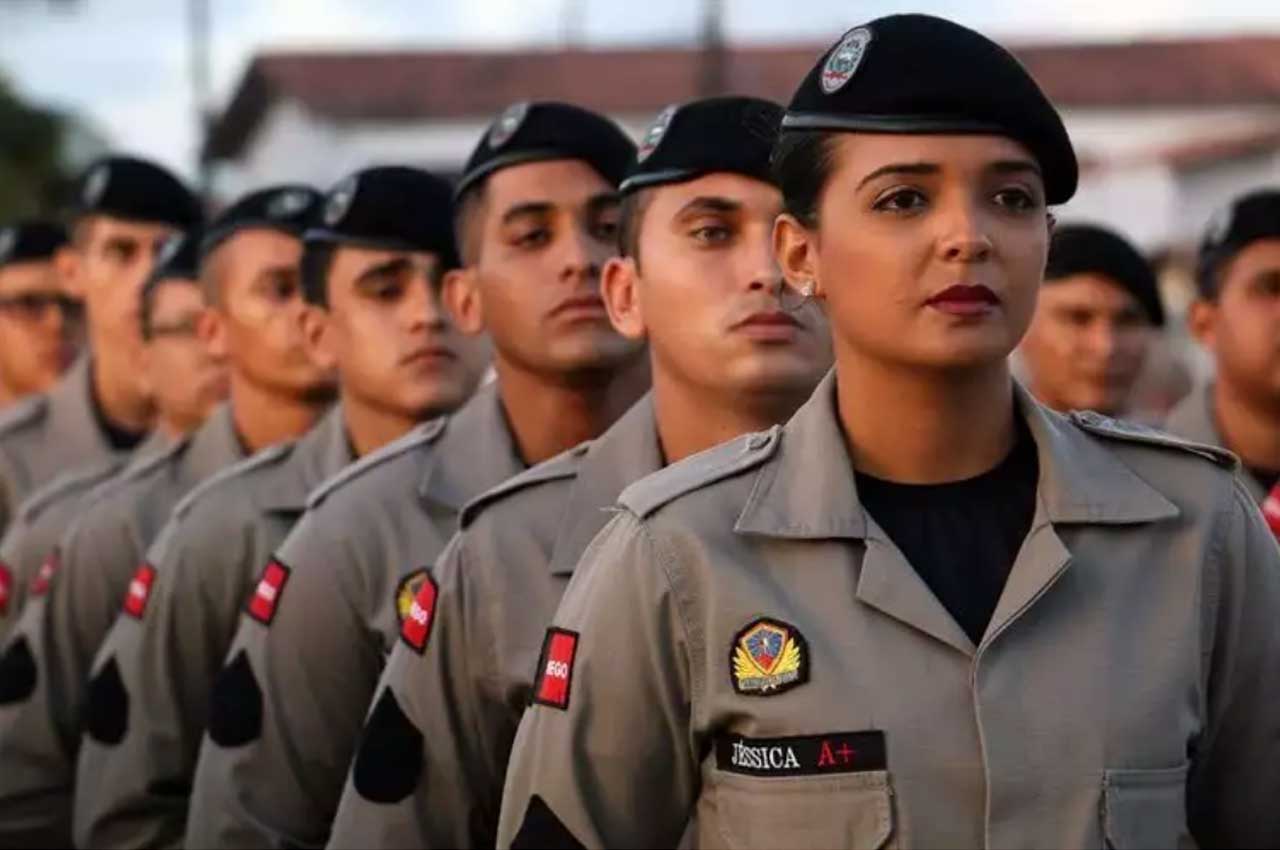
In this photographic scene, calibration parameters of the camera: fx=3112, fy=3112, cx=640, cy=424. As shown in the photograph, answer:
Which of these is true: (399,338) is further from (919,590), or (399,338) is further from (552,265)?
(919,590)

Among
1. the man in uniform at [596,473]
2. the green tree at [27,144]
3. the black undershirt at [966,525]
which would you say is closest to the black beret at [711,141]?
the man in uniform at [596,473]

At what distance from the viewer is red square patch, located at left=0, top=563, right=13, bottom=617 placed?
9336 mm

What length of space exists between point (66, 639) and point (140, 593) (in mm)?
940

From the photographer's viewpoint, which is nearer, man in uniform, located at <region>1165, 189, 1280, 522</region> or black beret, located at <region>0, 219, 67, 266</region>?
man in uniform, located at <region>1165, 189, 1280, 522</region>

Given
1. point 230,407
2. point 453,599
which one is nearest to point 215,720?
point 453,599

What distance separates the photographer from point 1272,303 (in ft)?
26.4

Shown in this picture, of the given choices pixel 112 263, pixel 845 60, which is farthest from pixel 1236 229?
pixel 112 263

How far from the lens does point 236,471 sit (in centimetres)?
756

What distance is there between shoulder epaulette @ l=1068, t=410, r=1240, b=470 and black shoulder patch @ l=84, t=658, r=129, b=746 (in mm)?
3369

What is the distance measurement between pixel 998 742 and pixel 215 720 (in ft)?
9.35

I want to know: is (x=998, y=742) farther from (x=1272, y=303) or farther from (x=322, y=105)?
(x=322, y=105)

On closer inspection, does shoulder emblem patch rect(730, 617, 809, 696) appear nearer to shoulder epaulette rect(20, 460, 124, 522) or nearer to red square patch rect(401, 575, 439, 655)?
red square patch rect(401, 575, 439, 655)

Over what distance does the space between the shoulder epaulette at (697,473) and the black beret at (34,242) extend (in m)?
9.25

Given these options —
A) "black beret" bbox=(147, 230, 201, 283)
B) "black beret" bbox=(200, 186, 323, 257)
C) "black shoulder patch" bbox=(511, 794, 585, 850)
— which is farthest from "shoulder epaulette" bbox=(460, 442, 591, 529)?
"black beret" bbox=(147, 230, 201, 283)
